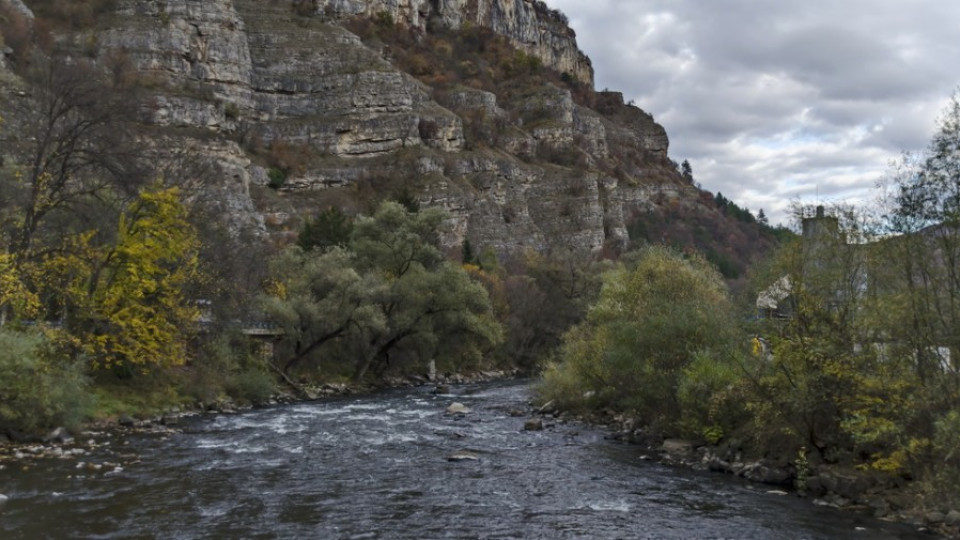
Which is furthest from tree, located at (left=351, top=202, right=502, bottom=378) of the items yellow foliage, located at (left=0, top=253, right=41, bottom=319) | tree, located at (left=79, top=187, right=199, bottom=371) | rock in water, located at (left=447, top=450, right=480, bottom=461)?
rock in water, located at (left=447, top=450, right=480, bottom=461)

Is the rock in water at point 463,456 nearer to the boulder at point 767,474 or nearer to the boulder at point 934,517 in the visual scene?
the boulder at point 767,474

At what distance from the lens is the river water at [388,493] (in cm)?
1486

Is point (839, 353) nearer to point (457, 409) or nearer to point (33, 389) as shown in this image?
point (457, 409)

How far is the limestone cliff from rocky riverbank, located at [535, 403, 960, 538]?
2653 inches

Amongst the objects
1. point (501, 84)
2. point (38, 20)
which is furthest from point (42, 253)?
point (501, 84)

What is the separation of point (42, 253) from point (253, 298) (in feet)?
53.2

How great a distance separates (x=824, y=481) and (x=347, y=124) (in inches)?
3967

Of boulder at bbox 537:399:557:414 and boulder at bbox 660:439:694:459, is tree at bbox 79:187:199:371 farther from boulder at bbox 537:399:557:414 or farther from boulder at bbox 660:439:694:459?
boulder at bbox 660:439:694:459

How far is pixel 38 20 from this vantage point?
95.4 m

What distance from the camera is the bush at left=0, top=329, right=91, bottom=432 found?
21375mm

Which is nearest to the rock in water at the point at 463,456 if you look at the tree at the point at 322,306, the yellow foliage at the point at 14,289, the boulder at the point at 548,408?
the boulder at the point at 548,408

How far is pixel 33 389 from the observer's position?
72.2 ft

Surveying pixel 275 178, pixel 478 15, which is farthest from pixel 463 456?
pixel 478 15

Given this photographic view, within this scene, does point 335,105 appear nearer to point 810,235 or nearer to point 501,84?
point 501,84
